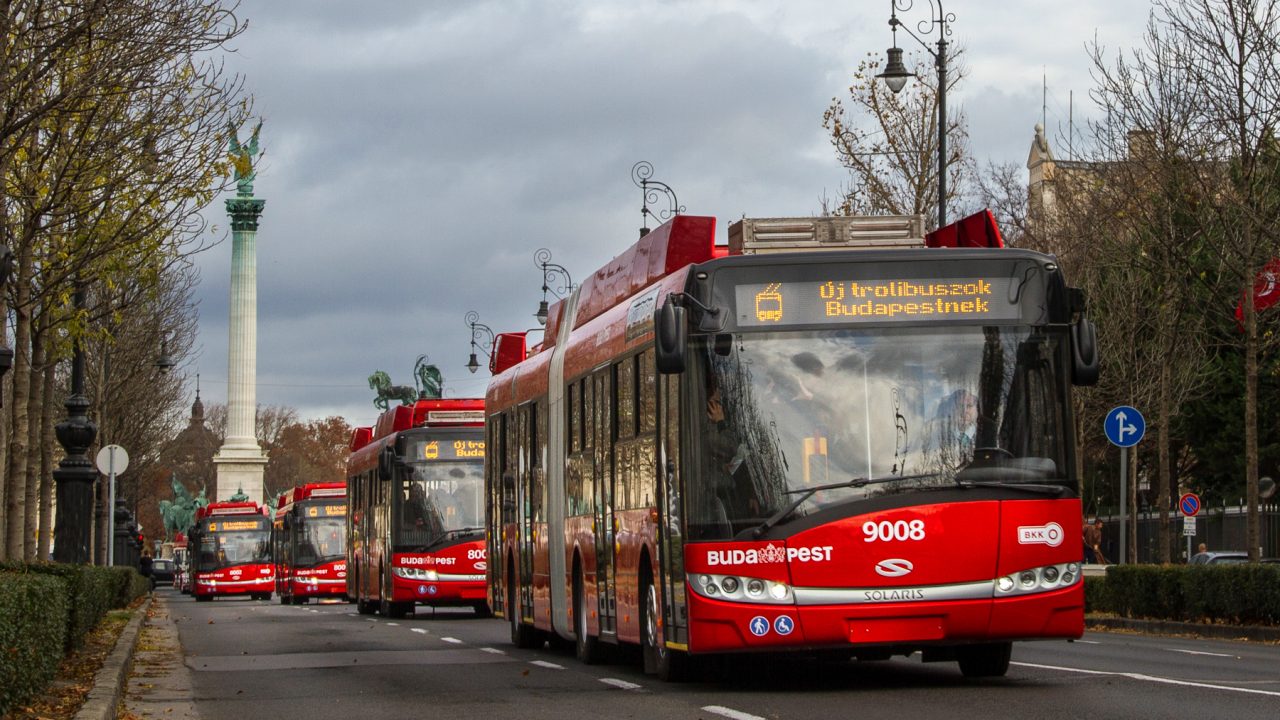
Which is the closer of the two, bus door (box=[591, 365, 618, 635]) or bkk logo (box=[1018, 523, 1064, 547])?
bkk logo (box=[1018, 523, 1064, 547])

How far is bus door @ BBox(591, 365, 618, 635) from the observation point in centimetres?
1705

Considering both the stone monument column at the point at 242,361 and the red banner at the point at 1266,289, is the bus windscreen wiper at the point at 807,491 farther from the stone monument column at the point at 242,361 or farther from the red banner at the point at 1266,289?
the stone monument column at the point at 242,361

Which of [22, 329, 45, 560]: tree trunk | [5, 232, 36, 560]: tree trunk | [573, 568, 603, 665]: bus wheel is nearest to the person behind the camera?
[573, 568, 603, 665]: bus wheel

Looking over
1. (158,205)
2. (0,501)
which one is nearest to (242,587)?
(0,501)

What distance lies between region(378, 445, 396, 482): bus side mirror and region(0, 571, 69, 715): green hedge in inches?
708

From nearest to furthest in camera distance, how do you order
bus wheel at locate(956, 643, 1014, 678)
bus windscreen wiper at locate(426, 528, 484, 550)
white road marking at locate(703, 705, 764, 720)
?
white road marking at locate(703, 705, 764, 720) → bus wheel at locate(956, 643, 1014, 678) → bus windscreen wiper at locate(426, 528, 484, 550)

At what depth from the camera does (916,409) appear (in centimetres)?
1395

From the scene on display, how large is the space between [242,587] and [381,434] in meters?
34.2

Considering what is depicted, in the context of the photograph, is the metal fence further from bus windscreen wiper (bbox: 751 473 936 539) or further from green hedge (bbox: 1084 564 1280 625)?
bus windscreen wiper (bbox: 751 473 936 539)

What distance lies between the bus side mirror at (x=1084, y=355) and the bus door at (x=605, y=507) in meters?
4.53

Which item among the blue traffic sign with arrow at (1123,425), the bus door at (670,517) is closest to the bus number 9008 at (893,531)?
the bus door at (670,517)

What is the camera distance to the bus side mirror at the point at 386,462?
32.3 meters

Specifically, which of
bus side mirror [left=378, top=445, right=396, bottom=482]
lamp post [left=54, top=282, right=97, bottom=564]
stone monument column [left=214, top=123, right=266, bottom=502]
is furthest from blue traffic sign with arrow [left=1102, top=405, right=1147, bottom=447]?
stone monument column [left=214, top=123, right=266, bottom=502]

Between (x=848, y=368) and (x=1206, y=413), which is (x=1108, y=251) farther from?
(x=1206, y=413)
